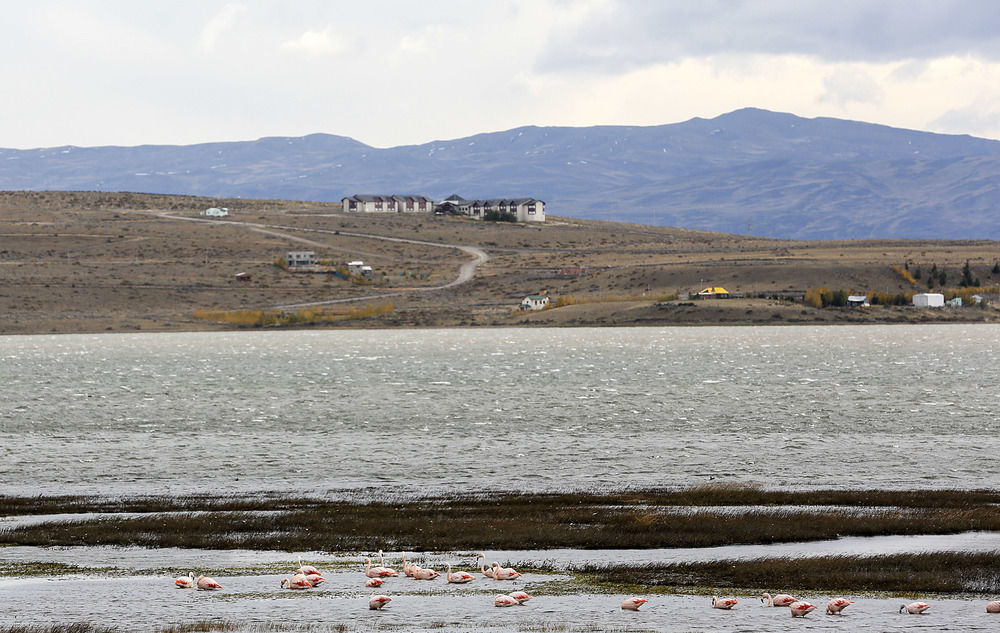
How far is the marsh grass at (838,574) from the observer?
24.5 meters

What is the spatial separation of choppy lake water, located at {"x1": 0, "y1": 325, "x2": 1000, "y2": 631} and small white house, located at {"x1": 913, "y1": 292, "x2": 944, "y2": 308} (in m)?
44.8

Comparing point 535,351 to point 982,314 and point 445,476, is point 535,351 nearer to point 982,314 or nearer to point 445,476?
point 982,314

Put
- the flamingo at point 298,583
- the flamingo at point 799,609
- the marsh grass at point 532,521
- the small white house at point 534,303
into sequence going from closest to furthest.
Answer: the flamingo at point 799,609 < the flamingo at point 298,583 < the marsh grass at point 532,521 < the small white house at point 534,303

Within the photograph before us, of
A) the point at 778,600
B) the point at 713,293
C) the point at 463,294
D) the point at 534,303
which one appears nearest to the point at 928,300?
the point at 713,293

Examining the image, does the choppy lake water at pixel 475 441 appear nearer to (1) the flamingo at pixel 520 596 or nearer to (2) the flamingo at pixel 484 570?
(1) the flamingo at pixel 520 596

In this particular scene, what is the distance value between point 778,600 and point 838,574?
3053 millimetres

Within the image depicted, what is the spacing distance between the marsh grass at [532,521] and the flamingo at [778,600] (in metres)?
6.02

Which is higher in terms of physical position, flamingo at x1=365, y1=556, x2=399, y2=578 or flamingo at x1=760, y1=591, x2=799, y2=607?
flamingo at x1=760, y1=591, x2=799, y2=607

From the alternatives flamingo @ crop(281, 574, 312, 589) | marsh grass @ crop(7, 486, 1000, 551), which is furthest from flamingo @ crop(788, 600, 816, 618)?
flamingo @ crop(281, 574, 312, 589)

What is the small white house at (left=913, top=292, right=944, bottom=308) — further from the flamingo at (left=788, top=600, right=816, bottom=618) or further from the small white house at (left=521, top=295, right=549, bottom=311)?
the flamingo at (left=788, top=600, right=816, bottom=618)

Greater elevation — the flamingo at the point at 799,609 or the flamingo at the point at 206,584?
the flamingo at the point at 799,609

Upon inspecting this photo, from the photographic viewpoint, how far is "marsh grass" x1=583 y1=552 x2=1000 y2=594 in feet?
80.4

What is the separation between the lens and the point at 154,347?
15088 cm

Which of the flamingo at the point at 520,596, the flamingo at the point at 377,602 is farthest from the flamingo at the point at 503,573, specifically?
the flamingo at the point at 377,602
